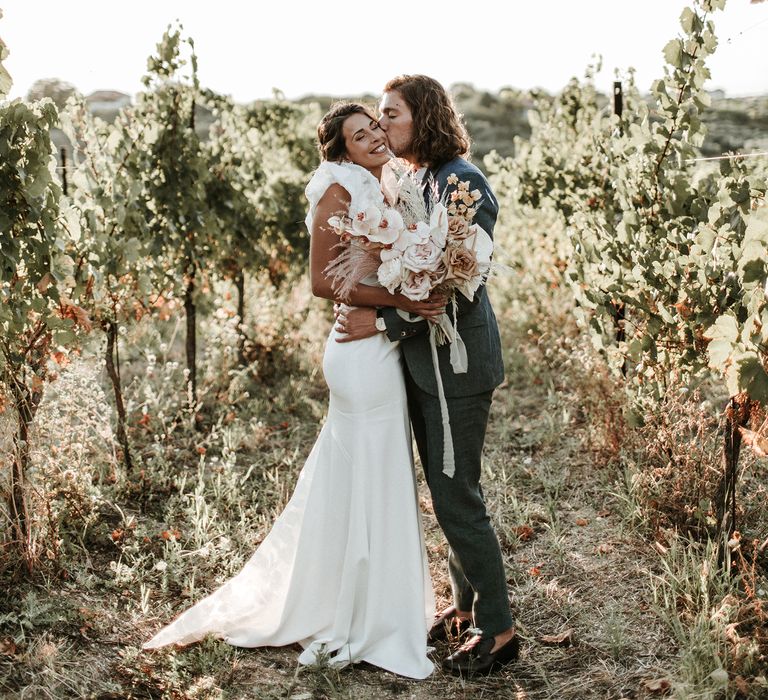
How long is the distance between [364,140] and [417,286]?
26.5 inches

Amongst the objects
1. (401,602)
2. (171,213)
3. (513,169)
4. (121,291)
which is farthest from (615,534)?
(513,169)

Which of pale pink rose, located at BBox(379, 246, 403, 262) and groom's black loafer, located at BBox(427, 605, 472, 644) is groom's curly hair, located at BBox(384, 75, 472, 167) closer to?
pale pink rose, located at BBox(379, 246, 403, 262)

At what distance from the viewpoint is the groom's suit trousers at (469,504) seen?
3170mm

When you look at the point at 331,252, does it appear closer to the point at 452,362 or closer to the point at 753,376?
the point at 452,362

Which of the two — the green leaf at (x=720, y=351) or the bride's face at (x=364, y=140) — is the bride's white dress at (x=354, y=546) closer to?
the bride's face at (x=364, y=140)

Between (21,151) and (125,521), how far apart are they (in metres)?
2.09

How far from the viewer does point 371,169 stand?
326 cm

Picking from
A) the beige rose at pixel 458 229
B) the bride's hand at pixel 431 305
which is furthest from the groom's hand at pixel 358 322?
the beige rose at pixel 458 229

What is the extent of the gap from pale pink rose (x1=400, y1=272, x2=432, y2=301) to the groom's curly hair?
0.60 meters

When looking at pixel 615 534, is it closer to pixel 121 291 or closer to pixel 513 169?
pixel 121 291

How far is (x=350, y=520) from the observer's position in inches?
133

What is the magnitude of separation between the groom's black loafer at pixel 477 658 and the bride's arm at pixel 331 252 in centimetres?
139

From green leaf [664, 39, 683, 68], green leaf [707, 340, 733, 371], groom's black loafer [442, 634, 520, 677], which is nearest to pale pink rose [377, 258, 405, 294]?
green leaf [707, 340, 733, 371]

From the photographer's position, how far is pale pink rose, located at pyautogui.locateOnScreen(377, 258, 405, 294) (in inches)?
113
